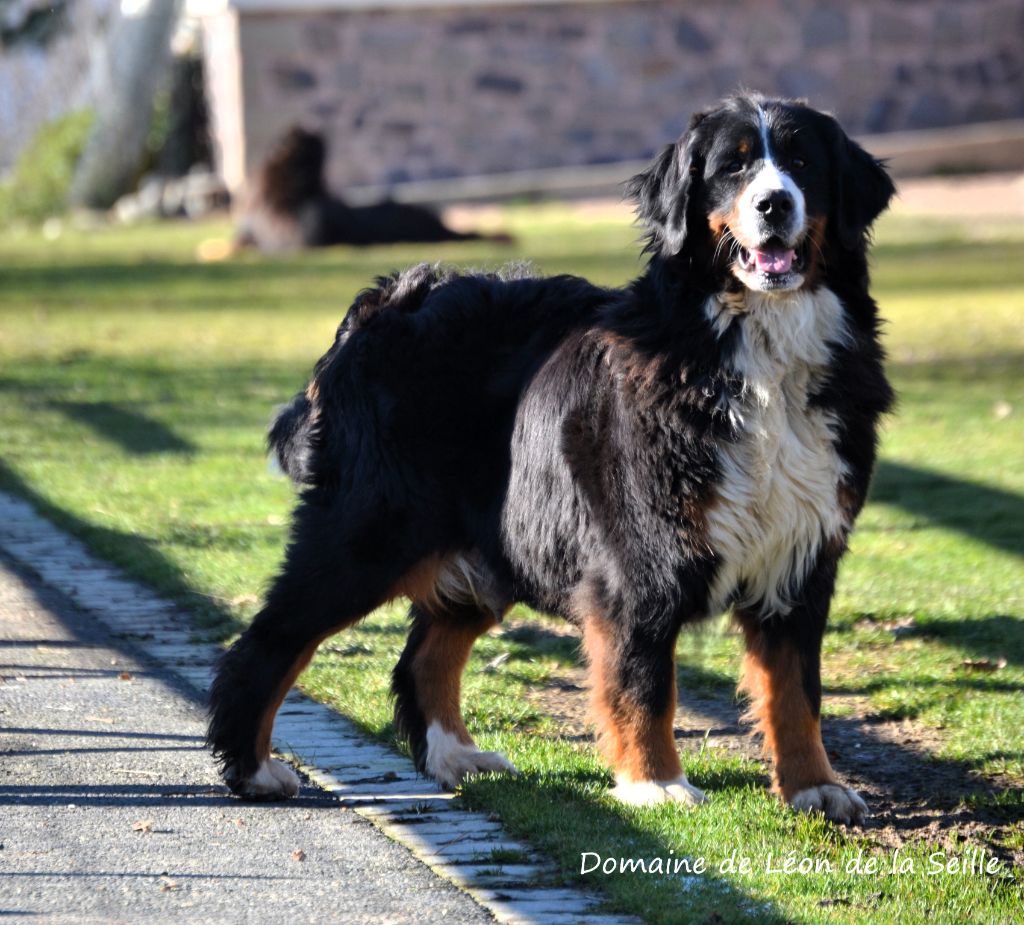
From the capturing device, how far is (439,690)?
17.7 feet

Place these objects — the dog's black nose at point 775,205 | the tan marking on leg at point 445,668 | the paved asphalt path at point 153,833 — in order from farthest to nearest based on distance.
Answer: the tan marking on leg at point 445,668 → the dog's black nose at point 775,205 → the paved asphalt path at point 153,833

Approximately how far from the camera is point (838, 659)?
6.59 metres

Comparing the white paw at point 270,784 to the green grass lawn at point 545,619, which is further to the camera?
the white paw at point 270,784

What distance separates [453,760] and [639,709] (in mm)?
705

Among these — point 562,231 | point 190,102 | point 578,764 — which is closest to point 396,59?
point 190,102

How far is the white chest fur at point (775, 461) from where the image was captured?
15.8 ft

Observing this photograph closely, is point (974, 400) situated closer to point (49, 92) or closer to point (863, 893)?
point (863, 893)

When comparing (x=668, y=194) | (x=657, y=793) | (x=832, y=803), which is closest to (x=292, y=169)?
(x=668, y=194)

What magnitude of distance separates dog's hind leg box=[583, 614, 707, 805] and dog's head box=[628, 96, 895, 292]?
1.11m

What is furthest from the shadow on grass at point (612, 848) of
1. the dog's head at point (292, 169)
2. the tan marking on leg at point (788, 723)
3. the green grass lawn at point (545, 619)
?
the dog's head at point (292, 169)

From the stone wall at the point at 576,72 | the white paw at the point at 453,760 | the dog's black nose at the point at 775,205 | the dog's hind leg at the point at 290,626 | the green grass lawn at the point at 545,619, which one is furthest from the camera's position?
the stone wall at the point at 576,72

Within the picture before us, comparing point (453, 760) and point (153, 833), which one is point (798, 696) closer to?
point (453, 760)

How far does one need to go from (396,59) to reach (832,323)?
21.6 meters

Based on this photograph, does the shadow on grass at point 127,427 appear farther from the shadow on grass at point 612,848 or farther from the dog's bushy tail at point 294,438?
the shadow on grass at point 612,848
